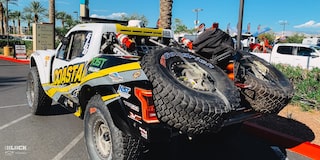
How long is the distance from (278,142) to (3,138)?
4.51 m

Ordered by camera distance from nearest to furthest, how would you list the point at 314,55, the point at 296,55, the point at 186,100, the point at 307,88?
the point at 186,100
the point at 307,88
the point at 314,55
the point at 296,55

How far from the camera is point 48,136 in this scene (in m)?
4.93

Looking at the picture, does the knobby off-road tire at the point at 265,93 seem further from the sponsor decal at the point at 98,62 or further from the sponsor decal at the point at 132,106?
the sponsor decal at the point at 98,62

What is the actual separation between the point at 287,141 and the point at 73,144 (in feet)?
11.4

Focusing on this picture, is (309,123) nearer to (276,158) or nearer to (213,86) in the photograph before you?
(276,158)

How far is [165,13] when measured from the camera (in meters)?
10.6

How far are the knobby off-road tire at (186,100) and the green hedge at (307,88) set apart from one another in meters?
4.51

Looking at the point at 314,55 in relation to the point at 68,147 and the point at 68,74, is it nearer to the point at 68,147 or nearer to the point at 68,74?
the point at 68,74

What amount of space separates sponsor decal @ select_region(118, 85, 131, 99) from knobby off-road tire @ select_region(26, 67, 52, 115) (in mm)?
3133

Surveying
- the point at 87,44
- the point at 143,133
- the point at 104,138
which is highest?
the point at 87,44

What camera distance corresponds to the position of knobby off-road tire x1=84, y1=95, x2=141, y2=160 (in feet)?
10.2

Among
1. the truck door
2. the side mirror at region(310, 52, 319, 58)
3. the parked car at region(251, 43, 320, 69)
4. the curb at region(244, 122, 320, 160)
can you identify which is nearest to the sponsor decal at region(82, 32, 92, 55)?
the truck door

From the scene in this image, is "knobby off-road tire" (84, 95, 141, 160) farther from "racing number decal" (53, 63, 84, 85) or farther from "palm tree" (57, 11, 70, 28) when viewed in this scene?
"palm tree" (57, 11, 70, 28)

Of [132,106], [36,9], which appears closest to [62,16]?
[36,9]
